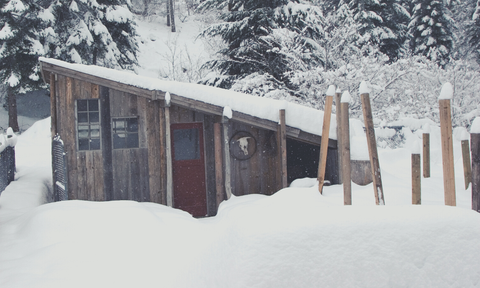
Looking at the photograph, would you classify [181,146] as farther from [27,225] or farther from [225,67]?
[225,67]

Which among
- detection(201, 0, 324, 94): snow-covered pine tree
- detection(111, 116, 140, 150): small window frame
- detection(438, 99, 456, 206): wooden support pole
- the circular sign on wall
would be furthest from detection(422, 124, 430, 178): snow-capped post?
detection(201, 0, 324, 94): snow-covered pine tree

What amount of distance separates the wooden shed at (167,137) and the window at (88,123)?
0.02 metres

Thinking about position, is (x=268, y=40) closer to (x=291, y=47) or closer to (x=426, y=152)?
(x=291, y=47)

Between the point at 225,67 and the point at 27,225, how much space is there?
10.2 meters

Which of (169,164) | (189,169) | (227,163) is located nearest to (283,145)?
(227,163)

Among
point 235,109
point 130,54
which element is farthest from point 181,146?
point 130,54

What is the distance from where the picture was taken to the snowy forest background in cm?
1254

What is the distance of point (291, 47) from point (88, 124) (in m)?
7.51

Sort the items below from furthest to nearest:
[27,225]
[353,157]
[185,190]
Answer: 1. [185,190]
2. [353,157]
3. [27,225]

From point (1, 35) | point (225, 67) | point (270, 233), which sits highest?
point (1, 35)

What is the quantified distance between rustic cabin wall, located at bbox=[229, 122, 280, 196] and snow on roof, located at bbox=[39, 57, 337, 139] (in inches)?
30.0

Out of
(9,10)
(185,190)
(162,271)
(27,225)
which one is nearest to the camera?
(162,271)

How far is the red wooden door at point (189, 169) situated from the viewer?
8367 millimetres

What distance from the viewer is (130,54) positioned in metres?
20.7
